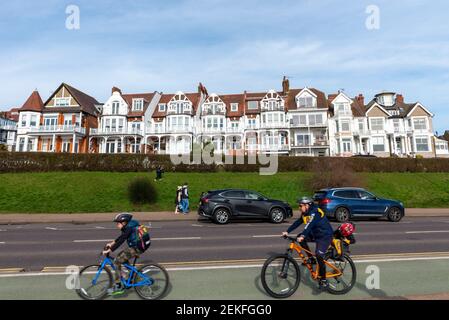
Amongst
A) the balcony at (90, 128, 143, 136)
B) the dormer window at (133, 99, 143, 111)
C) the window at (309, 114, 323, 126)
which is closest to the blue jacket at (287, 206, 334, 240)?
the balcony at (90, 128, 143, 136)

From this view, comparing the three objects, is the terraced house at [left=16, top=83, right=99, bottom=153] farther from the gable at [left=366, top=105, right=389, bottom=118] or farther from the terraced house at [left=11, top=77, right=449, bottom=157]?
the gable at [left=366, top=105, right=389, bottom=118]

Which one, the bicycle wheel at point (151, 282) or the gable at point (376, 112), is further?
the gable at point (376, 112)

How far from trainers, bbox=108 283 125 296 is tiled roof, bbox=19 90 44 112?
50707mm

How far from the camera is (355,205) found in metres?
15.6

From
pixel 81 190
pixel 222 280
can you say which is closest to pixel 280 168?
pixel 81 190

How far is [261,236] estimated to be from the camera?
11.1 metres

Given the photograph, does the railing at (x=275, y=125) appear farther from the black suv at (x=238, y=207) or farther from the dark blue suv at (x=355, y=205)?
the black suv at (x=238, y=207)

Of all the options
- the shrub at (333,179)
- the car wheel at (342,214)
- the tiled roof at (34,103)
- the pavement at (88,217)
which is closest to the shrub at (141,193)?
the pavement at (88,217)

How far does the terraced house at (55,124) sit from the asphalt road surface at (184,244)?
36375 millimetres

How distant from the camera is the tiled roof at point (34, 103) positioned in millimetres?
45906

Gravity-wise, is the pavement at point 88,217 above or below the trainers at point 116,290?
above

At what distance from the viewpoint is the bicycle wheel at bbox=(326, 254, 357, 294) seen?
17.2ft

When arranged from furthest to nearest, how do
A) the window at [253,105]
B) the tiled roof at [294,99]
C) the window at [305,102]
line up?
the window at [253,105]
the window at [305,102]
the tiled roof at [294,99]
